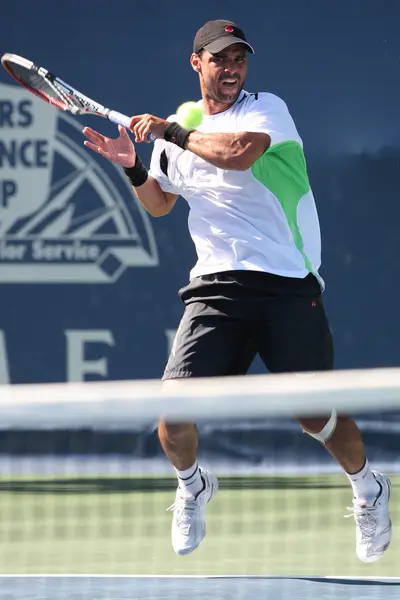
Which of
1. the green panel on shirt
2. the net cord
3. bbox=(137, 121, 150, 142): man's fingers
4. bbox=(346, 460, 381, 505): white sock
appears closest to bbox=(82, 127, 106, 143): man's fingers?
bbox=(137, 121, 150, 142): man's fingers

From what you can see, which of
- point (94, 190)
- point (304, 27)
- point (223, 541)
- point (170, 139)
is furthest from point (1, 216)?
point (170, 139)

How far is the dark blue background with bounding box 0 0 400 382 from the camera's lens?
709cm

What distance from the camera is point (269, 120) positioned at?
173 inches

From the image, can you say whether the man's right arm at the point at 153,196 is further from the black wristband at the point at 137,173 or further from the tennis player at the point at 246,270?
the tennis player at the point at 246,270

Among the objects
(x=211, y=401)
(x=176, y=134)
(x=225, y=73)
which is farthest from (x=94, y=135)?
(x=211, y=401)

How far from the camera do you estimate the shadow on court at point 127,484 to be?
6520 mm

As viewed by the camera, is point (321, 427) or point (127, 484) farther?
point (127, 484)

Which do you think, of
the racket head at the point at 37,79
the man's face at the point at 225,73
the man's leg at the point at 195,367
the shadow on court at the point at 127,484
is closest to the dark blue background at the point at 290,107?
the shadow on court at the point at 127,484

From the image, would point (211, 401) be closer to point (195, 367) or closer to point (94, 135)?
point (195, 367)

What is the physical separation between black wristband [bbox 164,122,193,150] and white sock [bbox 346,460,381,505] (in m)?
1.05

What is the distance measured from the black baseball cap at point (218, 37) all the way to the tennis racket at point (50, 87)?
17.0 inches

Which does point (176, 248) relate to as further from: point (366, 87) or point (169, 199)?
point (169, 199)

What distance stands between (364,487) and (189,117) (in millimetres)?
1179

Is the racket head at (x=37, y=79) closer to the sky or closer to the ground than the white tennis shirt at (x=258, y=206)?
closer to the sky
